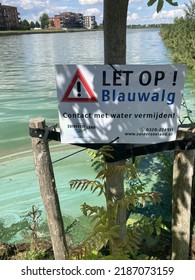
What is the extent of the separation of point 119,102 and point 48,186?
0.90m

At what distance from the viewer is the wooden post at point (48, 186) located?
2.16 meters

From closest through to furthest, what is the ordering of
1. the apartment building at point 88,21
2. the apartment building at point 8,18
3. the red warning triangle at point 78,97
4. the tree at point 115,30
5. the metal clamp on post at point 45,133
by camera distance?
the tree at point 115,30 < the red warning triangle at point 78,97 < the metal clamp on post at point 45,133 < the apartment building at point 8,18 < the apartment building at point 88,21

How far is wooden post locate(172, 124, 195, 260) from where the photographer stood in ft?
7.21

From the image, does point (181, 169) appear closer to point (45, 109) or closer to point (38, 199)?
point (38, 199)

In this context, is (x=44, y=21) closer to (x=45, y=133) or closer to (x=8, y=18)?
(x=8, y=18)

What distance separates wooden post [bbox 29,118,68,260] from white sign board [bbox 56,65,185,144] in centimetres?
22

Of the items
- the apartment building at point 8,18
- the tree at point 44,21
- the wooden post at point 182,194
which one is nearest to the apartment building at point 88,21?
the tree at point 44,21

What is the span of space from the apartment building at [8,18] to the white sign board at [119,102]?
113 meters

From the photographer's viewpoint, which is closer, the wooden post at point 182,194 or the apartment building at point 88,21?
the wooden post at point 182,194
